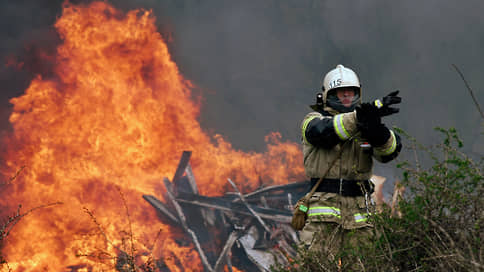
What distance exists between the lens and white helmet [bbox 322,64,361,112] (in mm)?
3082

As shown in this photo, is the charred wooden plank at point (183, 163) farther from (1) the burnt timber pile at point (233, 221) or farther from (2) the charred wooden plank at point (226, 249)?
(2) the charred wooden plank at point (226, 249)

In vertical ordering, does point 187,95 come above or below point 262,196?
above

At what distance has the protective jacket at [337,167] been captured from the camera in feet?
8.95

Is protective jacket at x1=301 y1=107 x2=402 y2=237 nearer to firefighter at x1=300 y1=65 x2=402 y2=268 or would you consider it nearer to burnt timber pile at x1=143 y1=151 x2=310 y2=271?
firefighter at x1=300 y1=65 x2=402 y2=268

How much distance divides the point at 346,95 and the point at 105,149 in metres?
7.82

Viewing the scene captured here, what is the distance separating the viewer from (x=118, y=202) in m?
8.76

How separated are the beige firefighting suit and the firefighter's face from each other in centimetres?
33

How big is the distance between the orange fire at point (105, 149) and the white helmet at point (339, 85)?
205 inches

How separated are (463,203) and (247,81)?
1231cm

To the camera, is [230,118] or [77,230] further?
[230,118]

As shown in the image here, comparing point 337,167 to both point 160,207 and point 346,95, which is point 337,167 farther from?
point 160,207

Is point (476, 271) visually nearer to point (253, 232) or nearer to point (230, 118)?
point (253, 232)

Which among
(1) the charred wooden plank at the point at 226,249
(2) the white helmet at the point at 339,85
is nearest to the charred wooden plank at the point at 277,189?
(1) the charred wooden plank at the point at 226,249

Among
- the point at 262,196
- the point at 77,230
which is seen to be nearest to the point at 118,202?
the point at 77,230
